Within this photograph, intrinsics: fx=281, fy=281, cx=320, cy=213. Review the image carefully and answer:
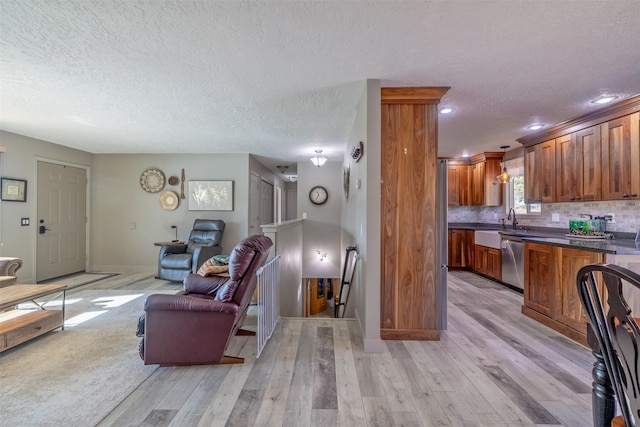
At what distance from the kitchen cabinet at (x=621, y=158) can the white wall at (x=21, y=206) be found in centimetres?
809

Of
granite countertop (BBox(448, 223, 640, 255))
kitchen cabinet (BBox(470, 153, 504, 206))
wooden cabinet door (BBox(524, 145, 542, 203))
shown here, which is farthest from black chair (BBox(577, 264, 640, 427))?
kitchen cabinet (BBox(470, 153, 504, 206))

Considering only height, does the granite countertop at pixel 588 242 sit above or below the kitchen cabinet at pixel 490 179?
below

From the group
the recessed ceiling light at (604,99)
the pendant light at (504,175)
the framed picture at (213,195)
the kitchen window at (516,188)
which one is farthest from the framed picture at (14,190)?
the kitchen window at (516,188)

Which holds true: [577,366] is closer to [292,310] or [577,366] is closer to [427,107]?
[427,107]

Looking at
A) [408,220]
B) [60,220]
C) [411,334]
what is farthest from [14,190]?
[411,334]

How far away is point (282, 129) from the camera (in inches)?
164

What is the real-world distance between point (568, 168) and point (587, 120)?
589 mm

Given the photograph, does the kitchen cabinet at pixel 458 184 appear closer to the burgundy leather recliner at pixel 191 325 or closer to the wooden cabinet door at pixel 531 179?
the wooden cabinet door at pixel 531 179

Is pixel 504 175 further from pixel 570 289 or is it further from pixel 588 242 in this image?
pixel 570 289

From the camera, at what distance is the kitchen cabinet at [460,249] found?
588 cm

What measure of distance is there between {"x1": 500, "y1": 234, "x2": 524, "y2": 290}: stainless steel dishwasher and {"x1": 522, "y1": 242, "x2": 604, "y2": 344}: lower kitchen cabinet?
1.03 m

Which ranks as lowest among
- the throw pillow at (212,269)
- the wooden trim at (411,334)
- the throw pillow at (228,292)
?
the wooden trim at (411,334)

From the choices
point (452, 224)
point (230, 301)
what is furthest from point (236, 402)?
point (452, 224)

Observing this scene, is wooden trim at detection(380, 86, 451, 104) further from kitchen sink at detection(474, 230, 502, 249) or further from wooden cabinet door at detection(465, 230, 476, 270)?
wooden cabinet door at detection(465, 230, 476, 270)
